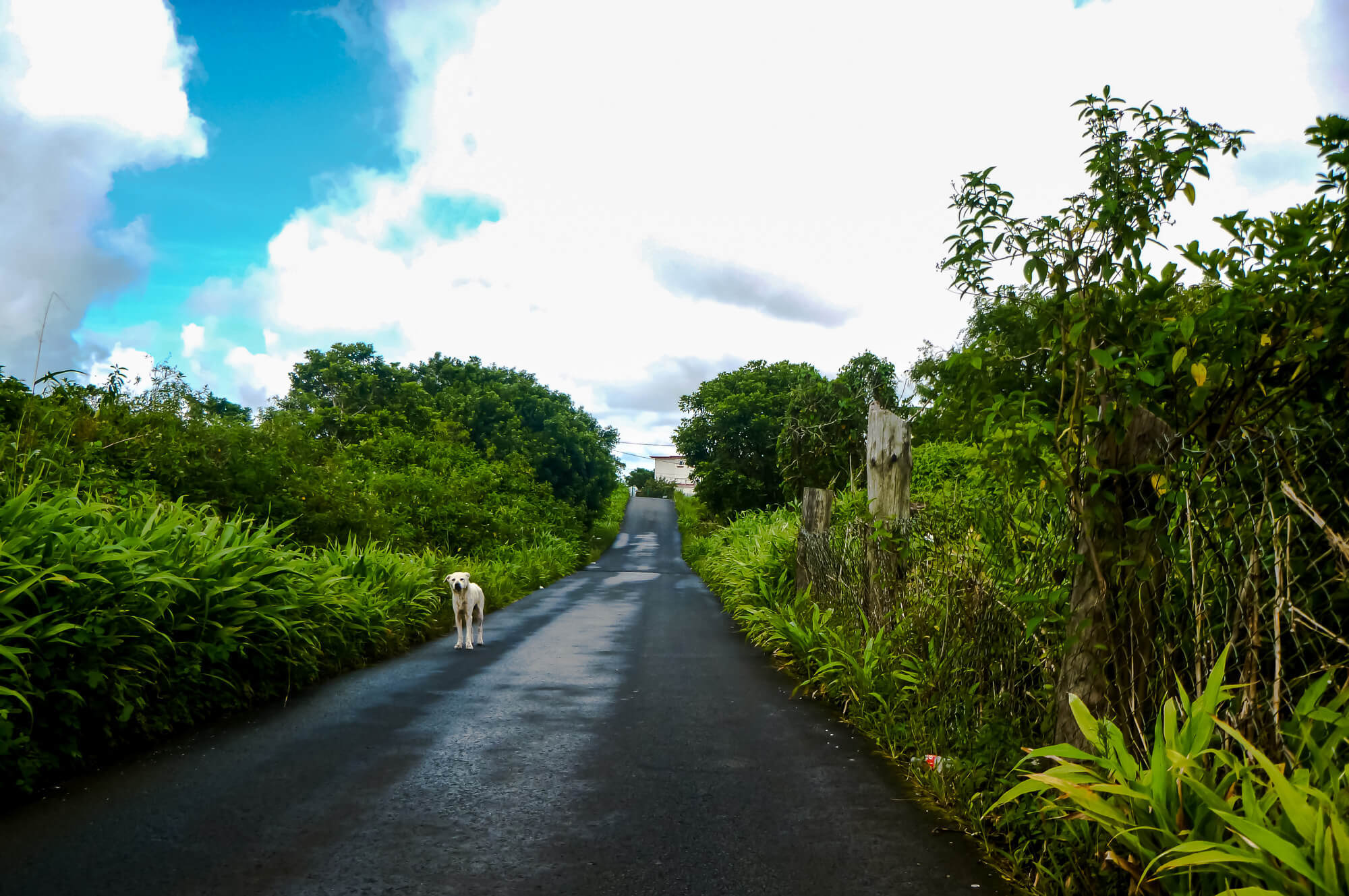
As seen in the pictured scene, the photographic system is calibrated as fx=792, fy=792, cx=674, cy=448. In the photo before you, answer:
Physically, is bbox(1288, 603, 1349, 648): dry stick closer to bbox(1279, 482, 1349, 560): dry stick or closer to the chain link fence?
the chain link fence

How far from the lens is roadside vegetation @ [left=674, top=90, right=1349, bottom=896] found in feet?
7.63

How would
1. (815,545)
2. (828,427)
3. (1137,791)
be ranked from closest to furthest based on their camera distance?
(1137,791), (815,545), (828,427)

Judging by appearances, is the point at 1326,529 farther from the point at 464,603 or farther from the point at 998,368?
the point at 464,603

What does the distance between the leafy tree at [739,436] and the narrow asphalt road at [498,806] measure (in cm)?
1951

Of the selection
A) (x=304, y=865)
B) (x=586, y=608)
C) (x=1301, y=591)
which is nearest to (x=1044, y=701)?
(x=1301, y=591)

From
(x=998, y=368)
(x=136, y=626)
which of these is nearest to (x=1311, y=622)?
(x=998, y=368)

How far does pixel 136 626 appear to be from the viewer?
4438 mm

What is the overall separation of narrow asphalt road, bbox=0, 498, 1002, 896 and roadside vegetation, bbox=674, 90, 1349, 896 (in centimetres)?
62

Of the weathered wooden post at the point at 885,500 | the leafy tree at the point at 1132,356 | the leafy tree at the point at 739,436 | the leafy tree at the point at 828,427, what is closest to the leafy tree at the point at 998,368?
the leafy tree at the point at 1132,356

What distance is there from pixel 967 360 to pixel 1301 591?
1342mm

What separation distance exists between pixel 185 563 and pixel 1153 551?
17.7 feet

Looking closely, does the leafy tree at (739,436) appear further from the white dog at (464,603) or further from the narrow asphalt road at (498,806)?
the narrow asphalt road at (498,806)

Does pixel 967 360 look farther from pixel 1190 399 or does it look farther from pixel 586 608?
pixel 586 608

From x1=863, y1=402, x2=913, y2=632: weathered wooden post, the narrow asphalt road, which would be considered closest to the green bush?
the narrow asphalt road
